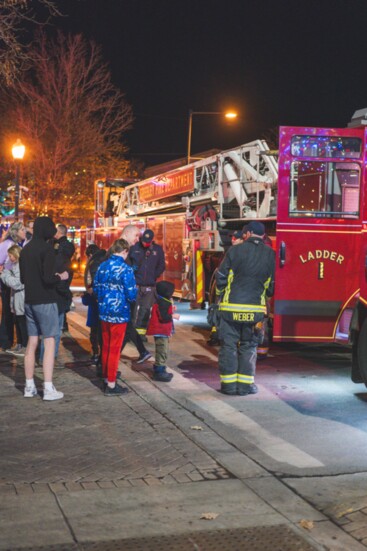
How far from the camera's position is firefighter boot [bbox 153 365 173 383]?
8.30 metres

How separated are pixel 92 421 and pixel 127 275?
164 cm

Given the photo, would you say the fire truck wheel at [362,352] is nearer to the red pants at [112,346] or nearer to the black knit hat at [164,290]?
the black knit hat at [164,290]

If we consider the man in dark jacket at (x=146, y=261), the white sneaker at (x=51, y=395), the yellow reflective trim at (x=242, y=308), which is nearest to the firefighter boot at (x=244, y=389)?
the yellow reflective trim at (x=242, y=308)

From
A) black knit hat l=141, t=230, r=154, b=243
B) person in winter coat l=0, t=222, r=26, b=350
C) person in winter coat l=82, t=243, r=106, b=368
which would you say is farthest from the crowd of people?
black knit hat l=141, t=230, r=154, b=243

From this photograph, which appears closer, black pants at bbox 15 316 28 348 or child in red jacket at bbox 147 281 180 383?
child in red jacket at bbox 147 281 180 383

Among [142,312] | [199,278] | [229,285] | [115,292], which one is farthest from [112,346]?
[199,278]

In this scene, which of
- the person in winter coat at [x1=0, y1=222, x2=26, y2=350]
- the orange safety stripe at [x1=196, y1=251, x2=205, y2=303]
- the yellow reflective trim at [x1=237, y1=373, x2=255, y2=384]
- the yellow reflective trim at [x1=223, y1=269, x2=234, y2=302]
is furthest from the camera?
the orange safety stripe at [x1=196, y1=251, x2=205, y2=303]

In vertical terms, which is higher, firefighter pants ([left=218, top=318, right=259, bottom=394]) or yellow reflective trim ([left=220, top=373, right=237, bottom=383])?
firefighter pants ([left=218, top=318, right=259, bottom=394])

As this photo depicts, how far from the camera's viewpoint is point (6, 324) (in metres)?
10.1

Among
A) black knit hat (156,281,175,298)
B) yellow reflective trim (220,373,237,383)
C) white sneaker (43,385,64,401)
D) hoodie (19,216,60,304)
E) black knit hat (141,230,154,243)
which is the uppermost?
black knit hat (141,230,154,243)

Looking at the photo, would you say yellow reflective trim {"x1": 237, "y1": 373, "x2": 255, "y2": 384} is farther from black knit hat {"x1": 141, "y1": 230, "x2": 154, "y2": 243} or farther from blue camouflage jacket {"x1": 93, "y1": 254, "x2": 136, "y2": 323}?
black knit hat {"x1": 141, "y1": 230, "x2": 154, "y2": 243}

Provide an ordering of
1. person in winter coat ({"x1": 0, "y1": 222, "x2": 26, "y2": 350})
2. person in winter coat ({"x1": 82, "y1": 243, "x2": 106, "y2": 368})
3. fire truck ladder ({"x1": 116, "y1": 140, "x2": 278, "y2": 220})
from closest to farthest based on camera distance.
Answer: person in winter coat ({"x1": 82, "y1": 243, "x2": 106, "y2": 368})
person in winter coat ({"x1": 0, "y1": 222, "x2": 26, "y2": 350})
fire truck ladder ({"x1": 116, "y1": 140, "x2": 278, "y2": 220})

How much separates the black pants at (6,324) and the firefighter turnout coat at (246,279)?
3.61 m

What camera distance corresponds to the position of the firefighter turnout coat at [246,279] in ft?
25.2
